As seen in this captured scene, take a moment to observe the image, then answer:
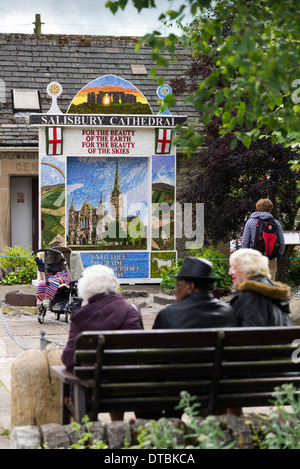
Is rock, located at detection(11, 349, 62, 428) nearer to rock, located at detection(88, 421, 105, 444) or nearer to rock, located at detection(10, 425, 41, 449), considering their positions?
rock, located at detection(10, 425, 41, 449)

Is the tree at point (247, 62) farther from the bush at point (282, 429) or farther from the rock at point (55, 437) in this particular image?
the rock at point (55, 437)

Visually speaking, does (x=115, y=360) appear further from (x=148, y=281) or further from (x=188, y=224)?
(x=188, y=224)

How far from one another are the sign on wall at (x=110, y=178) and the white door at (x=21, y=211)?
10.7 feet

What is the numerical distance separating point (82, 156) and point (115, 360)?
13330mm

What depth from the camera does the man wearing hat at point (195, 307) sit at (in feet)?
18.7

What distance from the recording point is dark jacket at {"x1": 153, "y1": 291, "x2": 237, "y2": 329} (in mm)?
5695

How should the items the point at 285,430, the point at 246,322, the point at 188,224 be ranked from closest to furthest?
the point at 285,430
the point at 246,322
the point at 188,224

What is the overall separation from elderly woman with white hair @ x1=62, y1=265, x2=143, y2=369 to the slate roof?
1464 centimetres

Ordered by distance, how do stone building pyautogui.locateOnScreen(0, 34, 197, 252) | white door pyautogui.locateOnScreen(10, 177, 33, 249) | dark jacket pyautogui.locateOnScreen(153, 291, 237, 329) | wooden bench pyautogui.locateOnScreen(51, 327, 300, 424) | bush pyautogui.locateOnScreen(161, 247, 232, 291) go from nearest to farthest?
wooden bench pyautogui.locateOnScreen(51, 327, 300, 424) < dark jacket pyautogui.locateOnScreen(153, 291, 237, 329) < bush pyautogui.locateOnScreen(161, 247, 232, 291) < stone building pyautogui.locateOnScreen(0, 34, 197, 252) < white door pyautogui.locateOnScreen(10, 177, 33, 249)

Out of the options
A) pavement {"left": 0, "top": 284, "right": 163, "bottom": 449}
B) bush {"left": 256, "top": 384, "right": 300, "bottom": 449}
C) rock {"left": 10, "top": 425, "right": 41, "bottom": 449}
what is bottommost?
pavement {"left": 0, "top": 284, "right": 163, "bottom": 449}

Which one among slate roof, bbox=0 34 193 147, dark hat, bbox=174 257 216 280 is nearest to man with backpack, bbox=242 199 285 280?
dark hat, bbox=174 257 216 280
